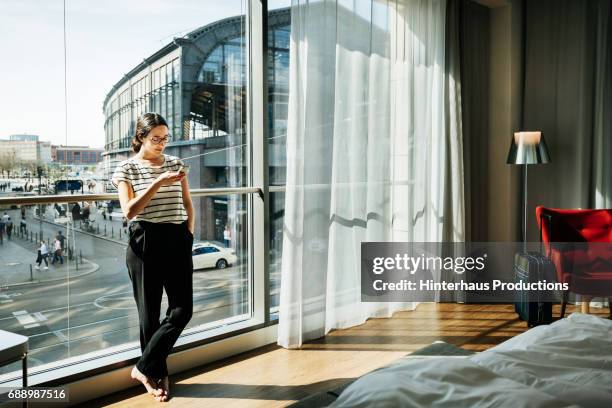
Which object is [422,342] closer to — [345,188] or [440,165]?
[345,188]

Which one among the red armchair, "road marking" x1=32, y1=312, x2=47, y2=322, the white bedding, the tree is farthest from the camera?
the red armchair

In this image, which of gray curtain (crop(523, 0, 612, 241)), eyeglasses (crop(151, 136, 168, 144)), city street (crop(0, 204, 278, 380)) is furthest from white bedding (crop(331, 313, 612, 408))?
gray curtain (crop(523, 0, 612, 241))

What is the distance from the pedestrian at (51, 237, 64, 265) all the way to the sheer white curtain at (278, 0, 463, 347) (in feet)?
4.48

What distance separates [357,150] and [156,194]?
166cm

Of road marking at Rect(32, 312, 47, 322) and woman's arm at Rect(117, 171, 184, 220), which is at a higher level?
woman's arm at Rect(117, 171, 184, 220)

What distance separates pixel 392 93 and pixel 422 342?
6.23 feet

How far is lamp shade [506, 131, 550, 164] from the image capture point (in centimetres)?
452

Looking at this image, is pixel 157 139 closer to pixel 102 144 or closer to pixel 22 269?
pixel 102 144

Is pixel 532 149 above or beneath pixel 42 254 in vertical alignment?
above

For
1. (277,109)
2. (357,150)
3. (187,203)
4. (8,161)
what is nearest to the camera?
(8,161)

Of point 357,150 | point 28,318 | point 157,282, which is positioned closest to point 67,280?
point 28,318

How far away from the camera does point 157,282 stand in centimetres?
285

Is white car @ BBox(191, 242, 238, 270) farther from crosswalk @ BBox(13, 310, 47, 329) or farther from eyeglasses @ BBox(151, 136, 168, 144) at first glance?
crosswalk @ BBox(13, 310, 47, 329)

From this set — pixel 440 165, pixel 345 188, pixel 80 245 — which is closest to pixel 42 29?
pixel 80 245
